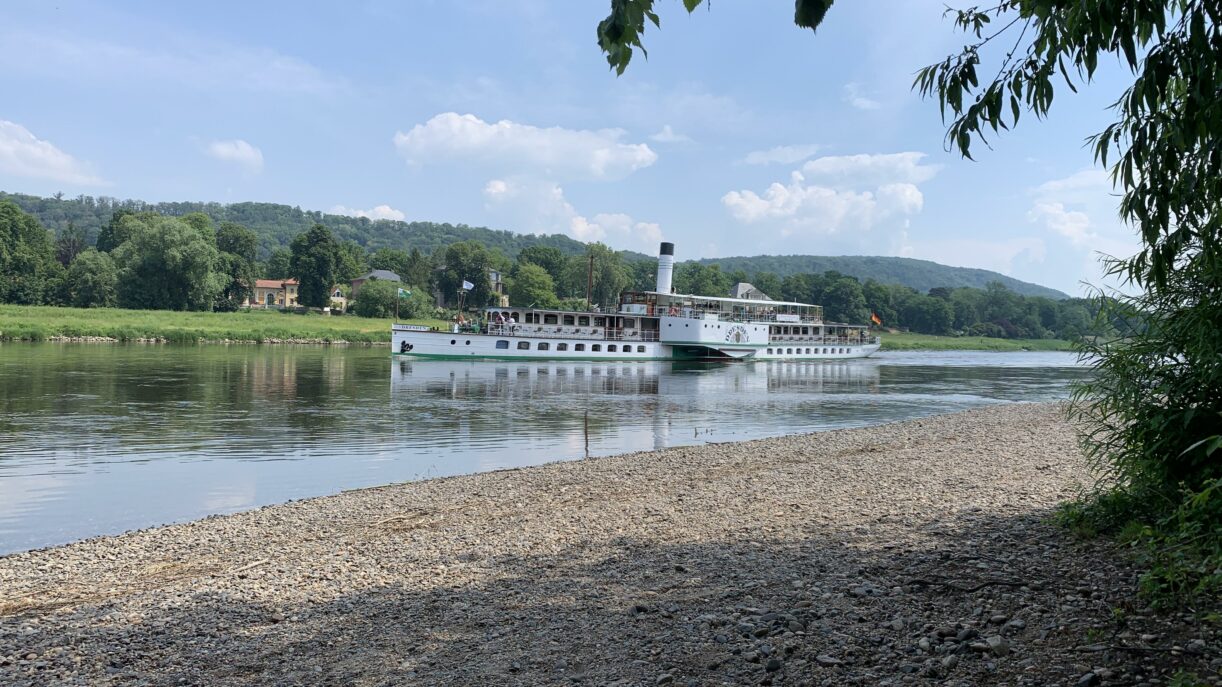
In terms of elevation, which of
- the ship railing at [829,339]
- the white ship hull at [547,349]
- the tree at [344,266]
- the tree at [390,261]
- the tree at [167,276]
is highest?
the tree at [390,261]

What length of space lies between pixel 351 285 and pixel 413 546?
119 metres

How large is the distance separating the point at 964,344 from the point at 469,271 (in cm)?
7304

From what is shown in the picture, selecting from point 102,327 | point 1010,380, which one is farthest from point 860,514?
point 102,327

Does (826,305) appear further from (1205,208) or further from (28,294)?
(1205,208)

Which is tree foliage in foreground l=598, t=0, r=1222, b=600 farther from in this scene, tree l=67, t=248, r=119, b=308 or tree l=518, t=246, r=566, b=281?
tree l=518, t=246, r=566, b=281

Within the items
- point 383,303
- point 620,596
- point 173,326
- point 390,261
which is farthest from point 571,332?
point 390,261

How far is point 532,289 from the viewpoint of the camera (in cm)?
11450

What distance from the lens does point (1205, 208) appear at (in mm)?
4902

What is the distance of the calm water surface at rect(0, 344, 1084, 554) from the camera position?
13297 millimetres

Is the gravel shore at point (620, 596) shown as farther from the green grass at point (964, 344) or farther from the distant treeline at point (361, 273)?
the green grass at point (964, 344)

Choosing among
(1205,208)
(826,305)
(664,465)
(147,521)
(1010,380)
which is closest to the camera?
(1205,208)

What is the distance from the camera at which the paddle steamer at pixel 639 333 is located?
53719mm

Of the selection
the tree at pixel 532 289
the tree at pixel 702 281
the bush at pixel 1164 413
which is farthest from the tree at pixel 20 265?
the bush at pixel 1164 413

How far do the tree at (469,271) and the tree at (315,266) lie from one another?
63.2 ft
